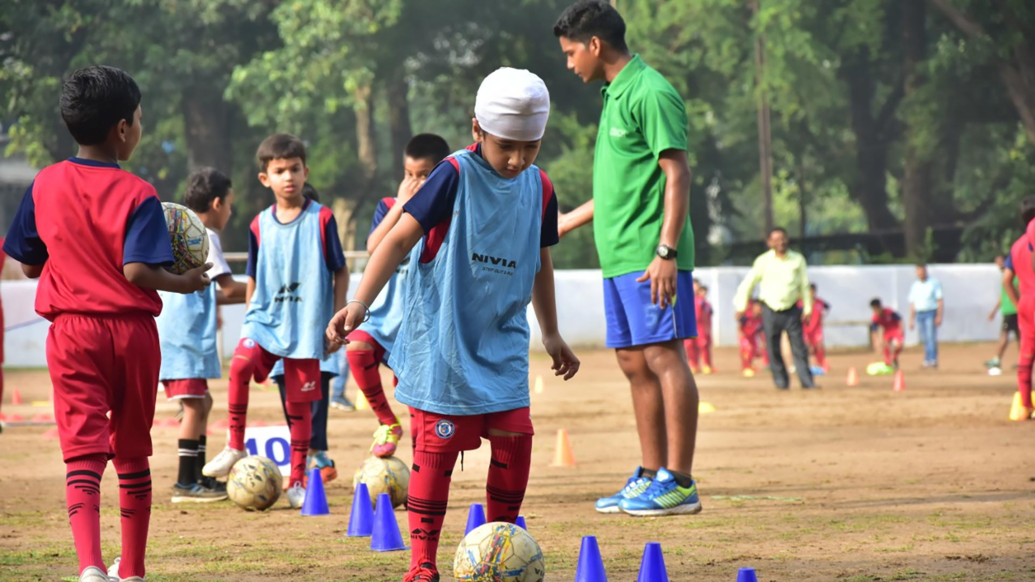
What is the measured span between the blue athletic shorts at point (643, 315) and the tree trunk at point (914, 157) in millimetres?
33140

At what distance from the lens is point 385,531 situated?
5668 millimetres

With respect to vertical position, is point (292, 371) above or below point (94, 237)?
below

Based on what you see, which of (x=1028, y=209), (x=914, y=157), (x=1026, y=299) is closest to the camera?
(x=1028, y=209)

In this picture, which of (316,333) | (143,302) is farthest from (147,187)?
(316,333)

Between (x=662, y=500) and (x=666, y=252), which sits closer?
(x=666, y=252)

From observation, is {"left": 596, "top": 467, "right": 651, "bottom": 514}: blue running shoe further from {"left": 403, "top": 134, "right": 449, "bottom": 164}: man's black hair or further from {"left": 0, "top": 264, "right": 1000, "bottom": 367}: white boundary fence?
{"left": 0, "top": 264, "right": 1000, "bottom": 367}: white boundary fence

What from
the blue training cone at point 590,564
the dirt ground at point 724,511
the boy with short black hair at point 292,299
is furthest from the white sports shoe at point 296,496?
the blue training cone at point 590,564

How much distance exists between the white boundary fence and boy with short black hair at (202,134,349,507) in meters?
18.3

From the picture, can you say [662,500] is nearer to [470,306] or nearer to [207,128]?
[470,306]

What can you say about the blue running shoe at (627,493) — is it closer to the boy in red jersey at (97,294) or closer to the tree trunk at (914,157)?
the boy in red jersey at (97,294)

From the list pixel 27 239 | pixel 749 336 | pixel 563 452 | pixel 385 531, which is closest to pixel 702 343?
pixel 749 336

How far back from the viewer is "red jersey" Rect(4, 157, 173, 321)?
14.7 ft

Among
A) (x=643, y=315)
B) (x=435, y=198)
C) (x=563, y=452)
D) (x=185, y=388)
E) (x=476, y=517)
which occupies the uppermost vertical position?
(x=435, y=198)

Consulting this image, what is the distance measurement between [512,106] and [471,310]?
717 millimetres
